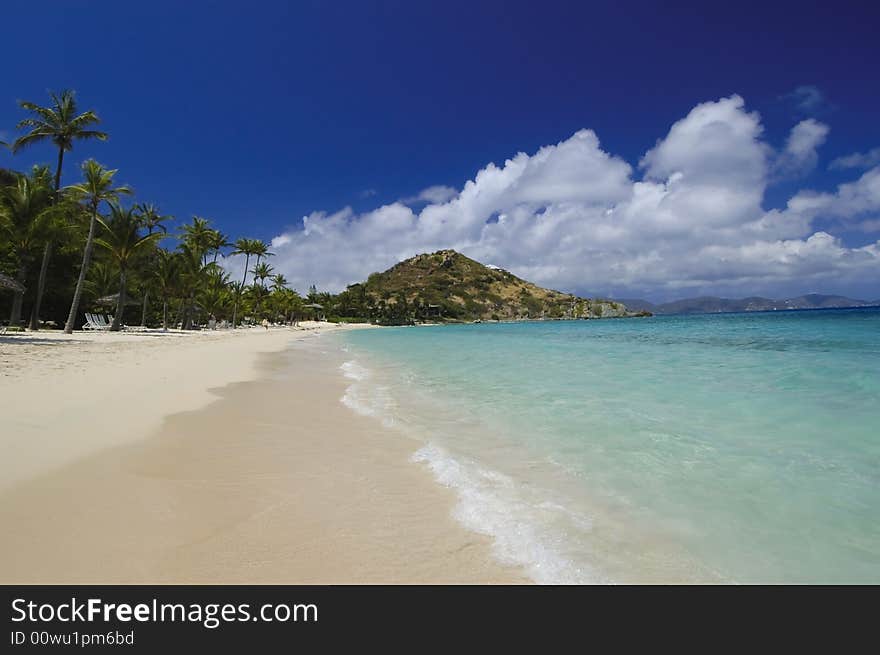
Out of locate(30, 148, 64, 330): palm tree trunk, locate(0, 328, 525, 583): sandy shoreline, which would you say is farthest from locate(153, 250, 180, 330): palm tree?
locate(0, 328, 525, 583): sandy shoreline

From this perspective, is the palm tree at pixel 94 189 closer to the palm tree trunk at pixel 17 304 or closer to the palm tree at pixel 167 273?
the palm tree trunk at pixel 17 304

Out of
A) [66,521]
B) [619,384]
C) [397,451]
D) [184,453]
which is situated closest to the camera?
[66,521]

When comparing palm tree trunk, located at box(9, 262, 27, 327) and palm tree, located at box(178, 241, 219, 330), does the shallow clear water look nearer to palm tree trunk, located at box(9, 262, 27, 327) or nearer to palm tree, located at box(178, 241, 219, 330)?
palm tree trunk, located at box(9, 262, 27, 327)

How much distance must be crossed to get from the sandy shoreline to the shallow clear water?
49 centimetres

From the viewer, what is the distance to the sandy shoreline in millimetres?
2607

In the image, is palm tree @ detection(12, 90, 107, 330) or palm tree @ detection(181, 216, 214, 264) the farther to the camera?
palm tree @ detection(181, 216, 214, 264)

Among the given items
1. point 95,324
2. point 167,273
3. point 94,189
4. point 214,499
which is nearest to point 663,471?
point 214,499

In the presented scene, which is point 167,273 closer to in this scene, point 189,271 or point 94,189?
point 189,271

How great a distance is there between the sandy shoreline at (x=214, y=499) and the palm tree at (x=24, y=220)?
27911mm

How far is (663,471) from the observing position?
15.3 feet

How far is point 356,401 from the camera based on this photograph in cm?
862
